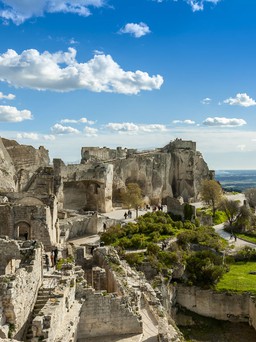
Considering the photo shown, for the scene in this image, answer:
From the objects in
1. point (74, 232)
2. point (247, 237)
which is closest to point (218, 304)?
point (74, 232)

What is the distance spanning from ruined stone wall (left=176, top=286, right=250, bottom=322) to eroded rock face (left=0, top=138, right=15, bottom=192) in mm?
17281

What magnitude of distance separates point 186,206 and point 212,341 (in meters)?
19.9

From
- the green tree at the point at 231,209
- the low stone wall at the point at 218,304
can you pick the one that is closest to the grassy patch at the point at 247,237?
the green tree at the point at 231,209

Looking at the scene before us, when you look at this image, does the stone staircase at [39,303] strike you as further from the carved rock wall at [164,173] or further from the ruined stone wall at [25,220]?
the carved rock wall at [164,173]

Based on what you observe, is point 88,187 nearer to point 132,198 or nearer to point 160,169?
point 132,198

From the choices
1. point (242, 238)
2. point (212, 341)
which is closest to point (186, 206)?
point (242, 238)

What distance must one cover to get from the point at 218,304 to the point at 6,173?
21.3 metres

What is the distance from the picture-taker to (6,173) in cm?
3597

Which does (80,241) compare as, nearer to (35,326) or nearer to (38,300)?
(38,300)

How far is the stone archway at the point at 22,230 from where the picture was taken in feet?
78.1

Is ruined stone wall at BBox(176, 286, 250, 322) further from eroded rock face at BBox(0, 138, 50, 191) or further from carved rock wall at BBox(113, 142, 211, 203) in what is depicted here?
carved rock wall at BBox(113, 142, 211, 203)

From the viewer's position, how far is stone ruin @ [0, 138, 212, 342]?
35.5ft

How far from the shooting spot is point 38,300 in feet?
39.0

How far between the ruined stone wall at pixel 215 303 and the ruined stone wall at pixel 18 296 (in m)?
14.5
